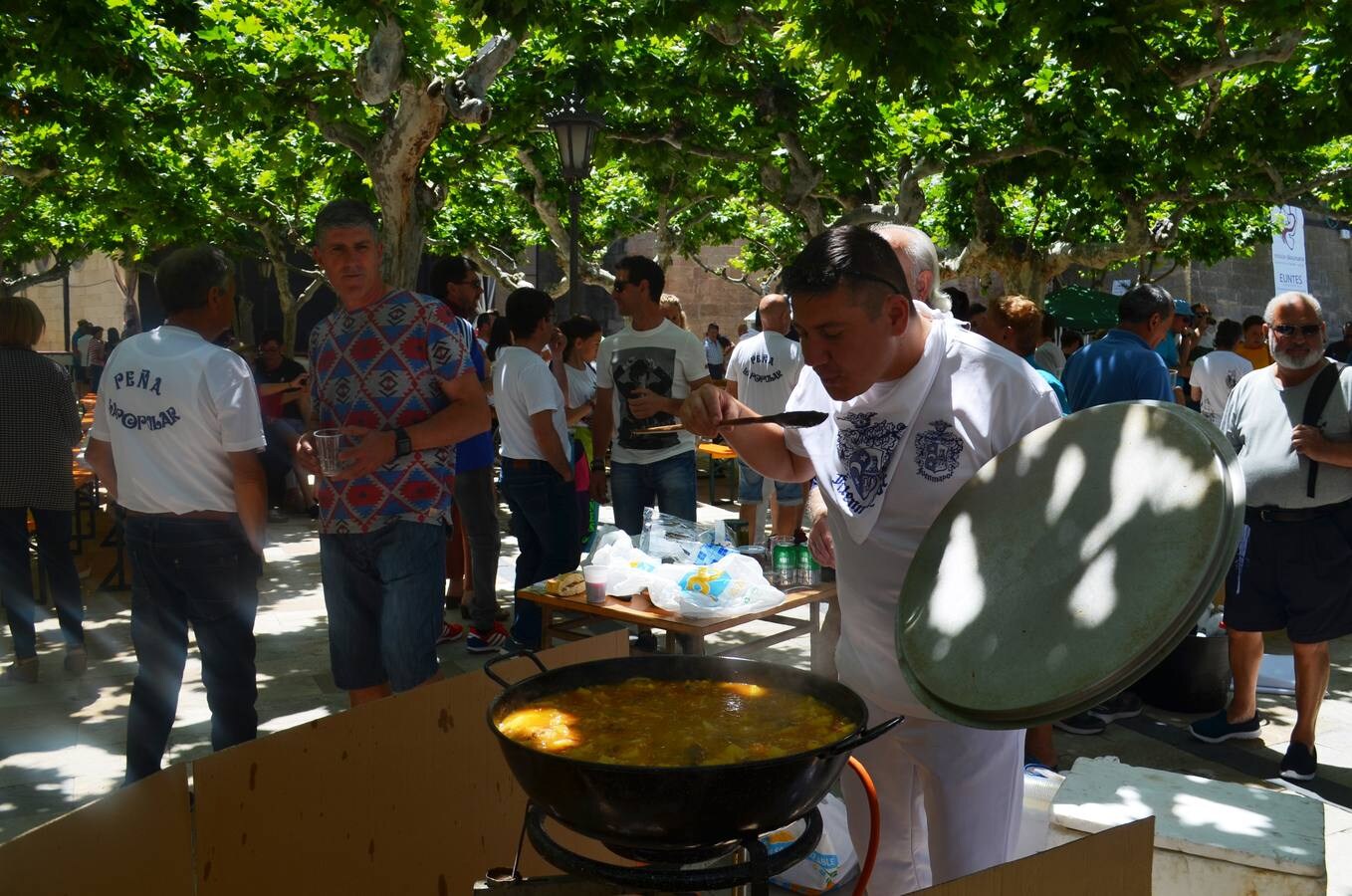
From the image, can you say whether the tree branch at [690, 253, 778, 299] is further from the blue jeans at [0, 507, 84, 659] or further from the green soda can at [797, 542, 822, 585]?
the green soda can at [797, 542, 822, 585]

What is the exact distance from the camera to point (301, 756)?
2588mm

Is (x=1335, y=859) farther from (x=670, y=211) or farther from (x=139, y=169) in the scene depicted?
(x=670, y=211)

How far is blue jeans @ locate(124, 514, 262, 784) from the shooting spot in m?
3.80

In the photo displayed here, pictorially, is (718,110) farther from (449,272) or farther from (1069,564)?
(1069,564)

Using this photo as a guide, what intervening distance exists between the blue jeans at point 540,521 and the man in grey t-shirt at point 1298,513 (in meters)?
3.26

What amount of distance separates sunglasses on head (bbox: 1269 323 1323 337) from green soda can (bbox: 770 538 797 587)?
7.44 ft

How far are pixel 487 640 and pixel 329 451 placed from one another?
348 cm

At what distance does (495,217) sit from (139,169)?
12.1m

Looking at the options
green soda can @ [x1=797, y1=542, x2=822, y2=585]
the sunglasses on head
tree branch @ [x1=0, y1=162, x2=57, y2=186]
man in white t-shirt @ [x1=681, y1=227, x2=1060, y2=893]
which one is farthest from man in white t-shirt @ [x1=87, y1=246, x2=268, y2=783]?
tree branch @ [x1=0, y1=162, x2=57, y2=186]

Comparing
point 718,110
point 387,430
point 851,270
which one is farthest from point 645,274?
point 718,110

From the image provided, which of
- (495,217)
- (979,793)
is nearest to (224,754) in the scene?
(979,793)

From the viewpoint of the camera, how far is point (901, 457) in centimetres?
252

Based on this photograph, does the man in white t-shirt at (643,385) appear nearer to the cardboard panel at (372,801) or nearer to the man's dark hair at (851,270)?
the cardboard panel at (372,801)

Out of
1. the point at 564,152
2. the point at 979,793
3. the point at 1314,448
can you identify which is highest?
the point at 564,152
